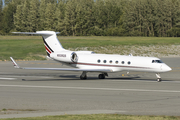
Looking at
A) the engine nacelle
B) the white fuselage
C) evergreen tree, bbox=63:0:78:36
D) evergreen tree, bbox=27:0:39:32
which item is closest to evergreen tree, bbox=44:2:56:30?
evergreen tree, bbox=27:0:39:32

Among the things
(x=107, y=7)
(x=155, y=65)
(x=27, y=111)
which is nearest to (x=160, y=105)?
(x=27, y=111)

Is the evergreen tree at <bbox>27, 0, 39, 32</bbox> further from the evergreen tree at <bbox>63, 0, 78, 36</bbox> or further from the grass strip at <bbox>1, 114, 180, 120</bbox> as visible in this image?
the grass strip at <bbox>1, 114, 180, 120</bbox>

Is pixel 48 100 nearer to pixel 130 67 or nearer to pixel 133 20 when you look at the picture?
pixel 130 67

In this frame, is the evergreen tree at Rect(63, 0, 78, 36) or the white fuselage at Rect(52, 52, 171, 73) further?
the evergreen tree at Rect(63, 0, 78, 36)

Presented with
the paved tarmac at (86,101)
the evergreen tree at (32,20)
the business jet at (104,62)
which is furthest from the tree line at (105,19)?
the paved tarmac at (86,101)

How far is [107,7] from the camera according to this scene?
148m

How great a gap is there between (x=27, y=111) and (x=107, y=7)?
136 m

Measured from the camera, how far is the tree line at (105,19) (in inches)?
5246

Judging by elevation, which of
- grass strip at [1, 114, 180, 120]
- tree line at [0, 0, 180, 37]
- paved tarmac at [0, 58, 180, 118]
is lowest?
tree line at [0, 0, 180, 37]

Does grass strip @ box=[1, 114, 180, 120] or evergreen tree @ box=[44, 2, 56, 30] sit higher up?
grass strip @ box=[1, 114, 180, 120]

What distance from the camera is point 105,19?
14400cm

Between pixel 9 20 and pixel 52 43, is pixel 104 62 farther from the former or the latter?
pixel 9 20

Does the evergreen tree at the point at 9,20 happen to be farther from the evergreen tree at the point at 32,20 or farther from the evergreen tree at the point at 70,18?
the evergreen tree at the point at 70,18

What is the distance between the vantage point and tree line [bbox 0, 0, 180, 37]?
133250 millimetres
